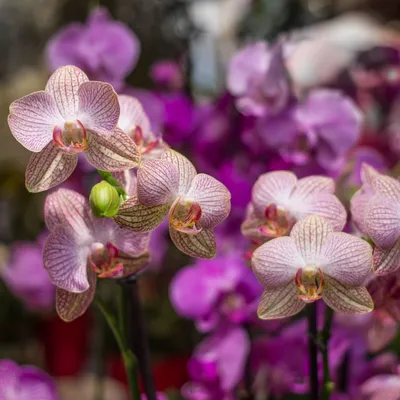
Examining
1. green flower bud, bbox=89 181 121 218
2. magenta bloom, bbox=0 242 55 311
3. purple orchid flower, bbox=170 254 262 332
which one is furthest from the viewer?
magenta bloom, bbox=0 242 55 311

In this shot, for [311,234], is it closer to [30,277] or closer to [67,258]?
[67,258]

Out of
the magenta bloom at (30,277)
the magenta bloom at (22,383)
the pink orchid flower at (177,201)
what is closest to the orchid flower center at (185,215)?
the pink orchid flower at (177,201)

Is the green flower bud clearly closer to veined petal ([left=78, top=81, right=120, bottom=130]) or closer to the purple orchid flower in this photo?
veined petal ([left=78, top=81, right=120, bottom=130])

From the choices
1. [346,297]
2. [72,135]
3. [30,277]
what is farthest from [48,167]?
[30,277]

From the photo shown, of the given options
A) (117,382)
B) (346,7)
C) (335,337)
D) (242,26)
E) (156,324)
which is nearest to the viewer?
(335,337)

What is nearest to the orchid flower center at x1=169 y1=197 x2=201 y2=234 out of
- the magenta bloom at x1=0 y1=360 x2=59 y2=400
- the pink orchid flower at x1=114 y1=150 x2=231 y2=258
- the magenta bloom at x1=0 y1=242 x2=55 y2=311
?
the pink orchid flower at x1=114 y1=150 x2=231 y2=258

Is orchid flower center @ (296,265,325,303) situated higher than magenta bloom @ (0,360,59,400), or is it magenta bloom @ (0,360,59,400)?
orchid flower center @ (296,265,325,303)

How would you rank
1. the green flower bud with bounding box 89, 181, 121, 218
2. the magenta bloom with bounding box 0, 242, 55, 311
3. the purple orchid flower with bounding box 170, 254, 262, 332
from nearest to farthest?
the green flower bud with bounding box 89, 181, 121, 218 → the purple orchid flower with bounding box 170, 254, 262, 332 → the magenta bloom with bounding box 0, 242, 55, 311

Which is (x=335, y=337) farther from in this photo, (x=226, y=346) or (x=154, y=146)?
(x=154, y=146)

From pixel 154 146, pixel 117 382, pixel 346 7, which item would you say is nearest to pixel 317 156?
pixel 154 146
